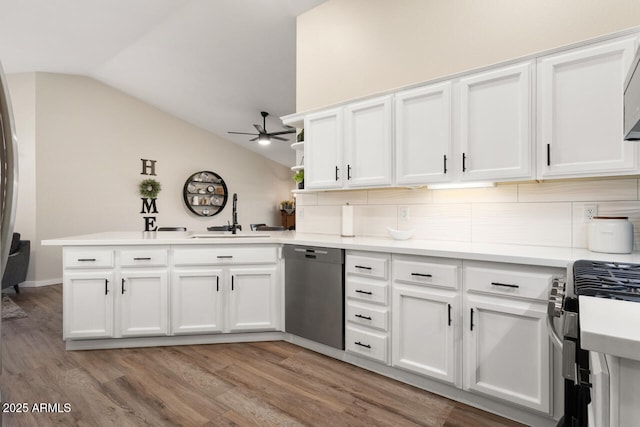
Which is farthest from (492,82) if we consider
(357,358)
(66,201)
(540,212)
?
(66,201)

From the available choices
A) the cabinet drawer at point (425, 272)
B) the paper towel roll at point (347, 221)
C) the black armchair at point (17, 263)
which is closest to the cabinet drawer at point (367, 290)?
the cabinet drawer at point (425, 272)

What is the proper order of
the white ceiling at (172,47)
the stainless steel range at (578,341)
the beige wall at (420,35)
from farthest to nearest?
the white ceiling at (172,47) < the beige wall at (420,35) < the stainless steel range at (578,341)

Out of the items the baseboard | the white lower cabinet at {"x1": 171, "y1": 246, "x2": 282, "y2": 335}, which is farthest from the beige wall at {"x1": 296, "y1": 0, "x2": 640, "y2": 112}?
the baseboard

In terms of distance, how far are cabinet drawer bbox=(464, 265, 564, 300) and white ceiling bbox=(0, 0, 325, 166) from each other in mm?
3085

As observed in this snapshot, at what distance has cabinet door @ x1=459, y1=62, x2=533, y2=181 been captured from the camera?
211 centimetres

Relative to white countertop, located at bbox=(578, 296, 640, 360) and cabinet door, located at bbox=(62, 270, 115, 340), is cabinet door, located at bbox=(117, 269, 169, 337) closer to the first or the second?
cabinet door, located at bbox=(62, 270, 115, 340)

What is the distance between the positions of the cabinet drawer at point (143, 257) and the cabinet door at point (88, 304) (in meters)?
0.16

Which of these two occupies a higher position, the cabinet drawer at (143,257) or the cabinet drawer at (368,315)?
the cabinet drawer at (143,257)

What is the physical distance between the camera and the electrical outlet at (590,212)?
211cm

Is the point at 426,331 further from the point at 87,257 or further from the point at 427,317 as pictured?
the point at 87,257

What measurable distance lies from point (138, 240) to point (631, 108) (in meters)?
3.09

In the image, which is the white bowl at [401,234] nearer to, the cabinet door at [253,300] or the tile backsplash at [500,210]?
the tile backsplash at [500,210]

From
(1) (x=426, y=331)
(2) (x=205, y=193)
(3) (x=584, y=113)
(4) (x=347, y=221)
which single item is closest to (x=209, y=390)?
(1) (x=426, y=331)

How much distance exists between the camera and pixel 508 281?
6.16 feet
